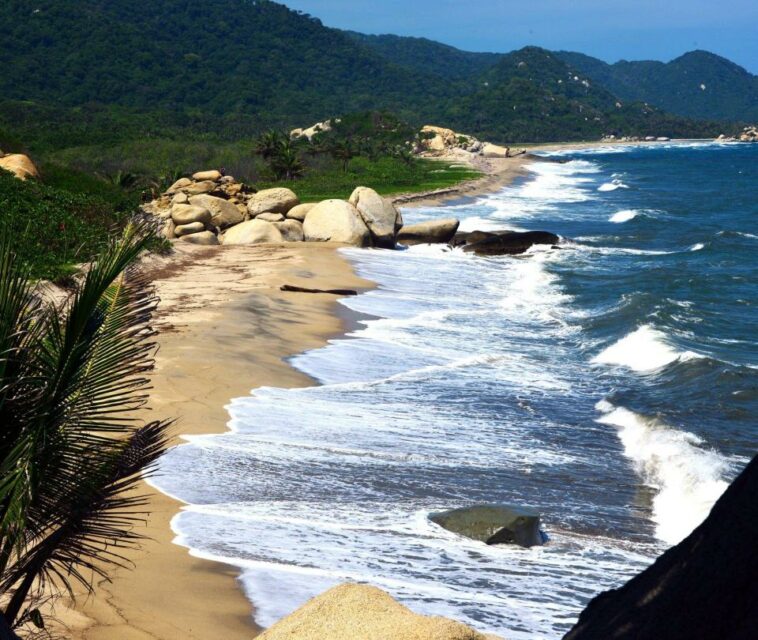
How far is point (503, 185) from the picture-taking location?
257 ft

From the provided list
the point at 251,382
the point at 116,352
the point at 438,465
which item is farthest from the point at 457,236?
the point at 116,352

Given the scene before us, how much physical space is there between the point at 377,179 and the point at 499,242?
33.1m

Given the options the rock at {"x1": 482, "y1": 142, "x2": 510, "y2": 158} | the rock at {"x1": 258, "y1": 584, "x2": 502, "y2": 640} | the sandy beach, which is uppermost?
the rock at {"x1": 482, "y1": 142, "x2": 510, "y2": 158}

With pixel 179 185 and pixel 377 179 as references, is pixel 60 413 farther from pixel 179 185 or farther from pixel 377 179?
pixel 377 179

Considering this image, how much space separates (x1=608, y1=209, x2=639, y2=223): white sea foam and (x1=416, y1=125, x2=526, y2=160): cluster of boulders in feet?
209

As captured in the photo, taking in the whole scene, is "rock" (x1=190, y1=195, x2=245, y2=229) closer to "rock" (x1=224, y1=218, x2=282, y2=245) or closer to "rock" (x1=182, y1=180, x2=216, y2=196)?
"rock" (x1=224, y1=218, x2=282, y2=245)

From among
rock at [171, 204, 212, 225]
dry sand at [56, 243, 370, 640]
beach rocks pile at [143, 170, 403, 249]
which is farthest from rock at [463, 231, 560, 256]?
rock at [171, 204, 212, 225]

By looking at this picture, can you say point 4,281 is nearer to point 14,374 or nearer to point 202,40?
point 14,374

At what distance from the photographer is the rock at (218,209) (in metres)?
36.8

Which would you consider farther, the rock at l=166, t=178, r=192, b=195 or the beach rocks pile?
the rock at l=166, t=178, r=192, b=195

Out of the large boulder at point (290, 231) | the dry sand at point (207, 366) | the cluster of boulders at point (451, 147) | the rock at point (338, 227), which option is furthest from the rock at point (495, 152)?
the dry sand at point (207, 366)

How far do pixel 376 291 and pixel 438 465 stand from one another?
50.2ft

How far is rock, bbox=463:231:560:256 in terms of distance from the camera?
37.3 meters

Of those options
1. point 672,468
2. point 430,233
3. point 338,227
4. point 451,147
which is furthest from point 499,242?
point 451,147
